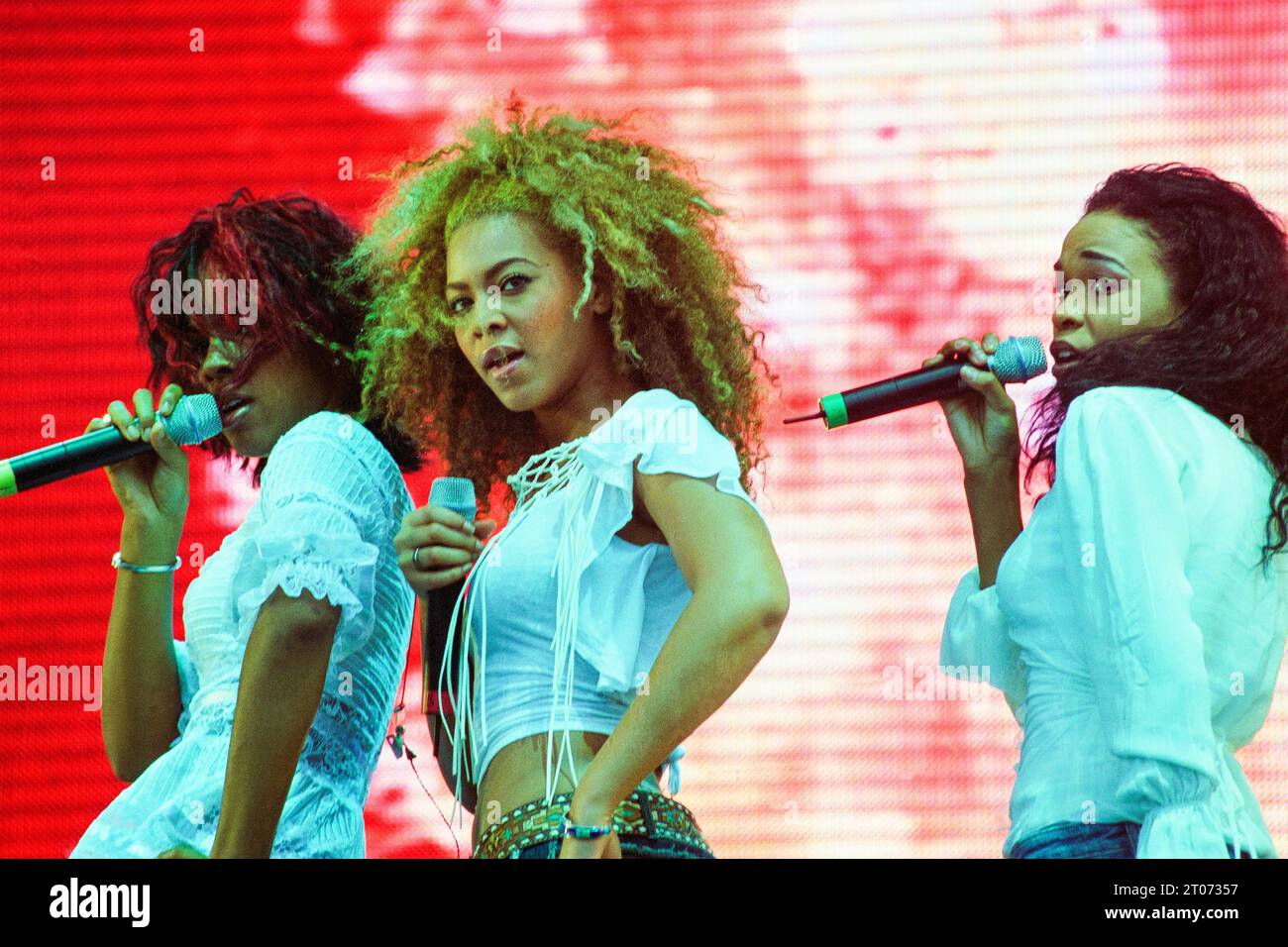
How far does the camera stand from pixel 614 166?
8.52 feet

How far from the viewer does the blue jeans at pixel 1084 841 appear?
2.26m

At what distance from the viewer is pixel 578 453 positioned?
2.35 m

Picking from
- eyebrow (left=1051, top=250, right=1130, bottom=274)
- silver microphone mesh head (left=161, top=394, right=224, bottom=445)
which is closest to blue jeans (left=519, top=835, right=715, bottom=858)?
silver microphone mesh head (left=161, top=394, right=224, bottom=445)

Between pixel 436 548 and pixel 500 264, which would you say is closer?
pixel 436 548

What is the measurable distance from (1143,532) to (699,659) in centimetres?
54

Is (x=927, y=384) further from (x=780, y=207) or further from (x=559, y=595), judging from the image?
(x=559, y=595)

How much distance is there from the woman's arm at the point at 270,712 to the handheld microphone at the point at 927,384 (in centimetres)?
73

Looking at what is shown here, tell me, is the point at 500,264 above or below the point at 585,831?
above

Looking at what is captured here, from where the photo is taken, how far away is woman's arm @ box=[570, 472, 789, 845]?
2.10 metres

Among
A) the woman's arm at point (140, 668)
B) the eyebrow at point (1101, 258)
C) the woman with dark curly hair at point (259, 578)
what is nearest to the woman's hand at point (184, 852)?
the woman with dark curly hair at point (259, 578)

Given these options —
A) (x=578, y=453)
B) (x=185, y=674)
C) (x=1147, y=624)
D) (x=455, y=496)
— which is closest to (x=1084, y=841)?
(x=1147, y=624)

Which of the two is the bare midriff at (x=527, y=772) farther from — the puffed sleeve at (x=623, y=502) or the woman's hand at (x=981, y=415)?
the woman's hand at (x=981, y=415)

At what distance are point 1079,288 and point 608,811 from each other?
996 mm
